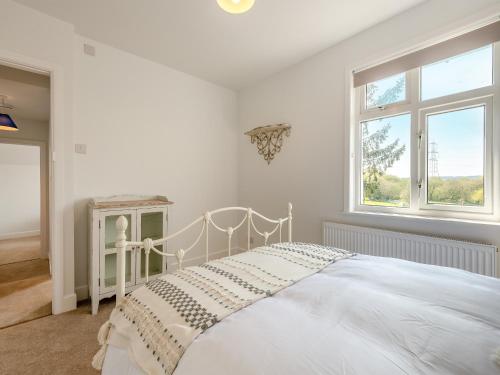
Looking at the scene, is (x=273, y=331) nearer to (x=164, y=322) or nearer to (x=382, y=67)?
(x=164, y=322)

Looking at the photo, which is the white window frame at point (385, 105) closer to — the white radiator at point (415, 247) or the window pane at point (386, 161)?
the window pane at point (386, 161)

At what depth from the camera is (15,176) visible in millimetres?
5199

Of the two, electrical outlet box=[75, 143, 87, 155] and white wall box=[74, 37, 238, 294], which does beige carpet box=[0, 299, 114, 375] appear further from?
electrical outlet box=[75, 143, 87, 155]

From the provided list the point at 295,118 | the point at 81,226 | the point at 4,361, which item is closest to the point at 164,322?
the point at 4,361

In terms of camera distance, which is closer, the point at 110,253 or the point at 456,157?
the point at 456,157

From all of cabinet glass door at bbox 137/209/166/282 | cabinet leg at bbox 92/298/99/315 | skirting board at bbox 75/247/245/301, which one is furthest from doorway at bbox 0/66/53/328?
cabinet glass door at bbox 137/209/166/282

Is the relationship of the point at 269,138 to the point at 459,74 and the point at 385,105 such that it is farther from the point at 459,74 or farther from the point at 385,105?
the point at 459,74

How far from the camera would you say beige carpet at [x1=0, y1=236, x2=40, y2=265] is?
361cm

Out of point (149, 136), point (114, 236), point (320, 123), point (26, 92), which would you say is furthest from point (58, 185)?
point (320, 123)

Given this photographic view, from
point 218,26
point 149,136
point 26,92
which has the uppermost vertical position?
point 218,26

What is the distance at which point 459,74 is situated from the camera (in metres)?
1.87

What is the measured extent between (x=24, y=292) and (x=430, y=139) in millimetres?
4149

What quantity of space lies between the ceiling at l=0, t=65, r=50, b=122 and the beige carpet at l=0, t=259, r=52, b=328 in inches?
87.5

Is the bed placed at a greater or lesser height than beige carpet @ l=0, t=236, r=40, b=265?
greater
